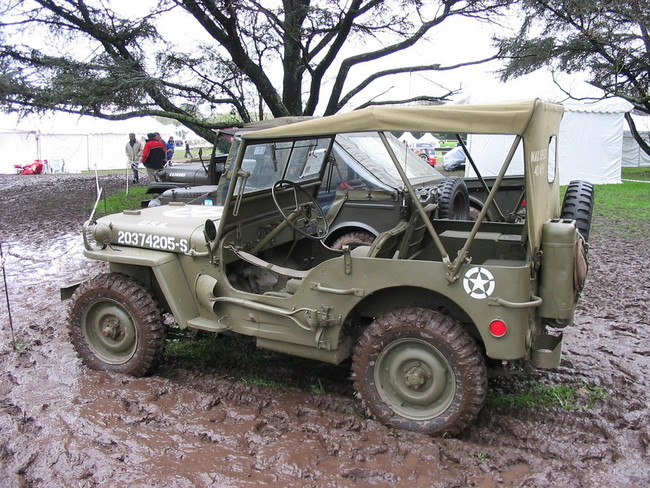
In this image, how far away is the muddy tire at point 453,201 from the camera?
5895 millimetres

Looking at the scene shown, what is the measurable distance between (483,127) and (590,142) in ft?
53.3

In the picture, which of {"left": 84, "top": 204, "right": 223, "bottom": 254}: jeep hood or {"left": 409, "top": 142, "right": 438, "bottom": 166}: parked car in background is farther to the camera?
{"left": 409, "top": 142, "right": 438, "bottom": 166}: parked car in background

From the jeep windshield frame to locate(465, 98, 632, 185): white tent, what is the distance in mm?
13830

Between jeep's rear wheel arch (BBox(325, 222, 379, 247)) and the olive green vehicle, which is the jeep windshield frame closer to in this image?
the olive green vehicle

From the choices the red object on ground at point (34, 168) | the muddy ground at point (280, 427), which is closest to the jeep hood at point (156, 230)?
the muddy ground at point (280, 427)

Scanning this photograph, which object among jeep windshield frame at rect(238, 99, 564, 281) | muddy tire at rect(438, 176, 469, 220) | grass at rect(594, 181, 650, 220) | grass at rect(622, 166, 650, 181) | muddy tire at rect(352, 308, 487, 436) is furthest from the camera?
grass at rect(622, 166, 650, 181)

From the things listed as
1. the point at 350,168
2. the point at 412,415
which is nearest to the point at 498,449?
the point at 412,415

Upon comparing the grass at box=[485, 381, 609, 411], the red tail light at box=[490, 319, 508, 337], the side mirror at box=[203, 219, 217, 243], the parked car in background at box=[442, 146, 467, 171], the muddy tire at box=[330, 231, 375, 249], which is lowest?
the grass at box=[485, 381, 609, 411]

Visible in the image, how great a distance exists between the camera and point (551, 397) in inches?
152

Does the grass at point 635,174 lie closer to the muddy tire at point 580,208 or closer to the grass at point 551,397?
the muddy tire at point 580,208

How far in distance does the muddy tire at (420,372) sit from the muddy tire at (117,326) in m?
1.55

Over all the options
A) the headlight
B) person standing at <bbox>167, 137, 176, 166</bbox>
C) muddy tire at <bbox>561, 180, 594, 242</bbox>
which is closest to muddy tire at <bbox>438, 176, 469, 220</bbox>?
muddy tire at <bbox>561, 180, 594, 242</bbox>

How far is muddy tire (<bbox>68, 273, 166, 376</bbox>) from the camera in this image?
4.18 meters

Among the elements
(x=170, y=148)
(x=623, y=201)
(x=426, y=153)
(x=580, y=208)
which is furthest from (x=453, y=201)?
(x=170, y=148)
